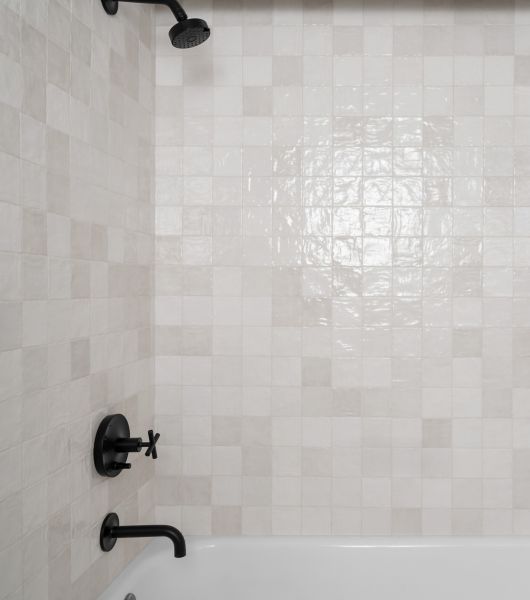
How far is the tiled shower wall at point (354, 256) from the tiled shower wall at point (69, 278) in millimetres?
207

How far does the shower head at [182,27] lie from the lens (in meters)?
1.43

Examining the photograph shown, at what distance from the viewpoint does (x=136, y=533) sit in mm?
1499

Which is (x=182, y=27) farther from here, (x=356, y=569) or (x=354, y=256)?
(x=356, y=569)

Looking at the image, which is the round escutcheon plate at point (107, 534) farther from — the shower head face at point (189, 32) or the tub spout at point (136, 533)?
the shower head face at point (189, 32)

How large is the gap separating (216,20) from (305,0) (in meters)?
0.29

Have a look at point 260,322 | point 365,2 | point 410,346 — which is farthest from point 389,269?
point 365,2

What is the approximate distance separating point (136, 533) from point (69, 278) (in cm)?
71

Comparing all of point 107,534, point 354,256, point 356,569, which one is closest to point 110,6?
point 354,256

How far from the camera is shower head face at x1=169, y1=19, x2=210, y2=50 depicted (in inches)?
56.3

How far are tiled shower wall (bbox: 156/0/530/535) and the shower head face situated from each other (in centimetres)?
32

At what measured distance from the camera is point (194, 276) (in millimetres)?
1830

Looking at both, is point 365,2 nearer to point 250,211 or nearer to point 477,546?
point 250,211

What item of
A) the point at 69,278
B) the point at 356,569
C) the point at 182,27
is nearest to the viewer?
the point at 69,278

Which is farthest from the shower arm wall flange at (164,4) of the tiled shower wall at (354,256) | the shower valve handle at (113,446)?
the shower valve handle at (113,446)
